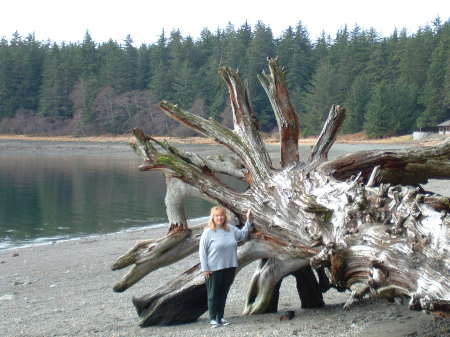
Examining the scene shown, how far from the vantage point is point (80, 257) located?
13781 mm

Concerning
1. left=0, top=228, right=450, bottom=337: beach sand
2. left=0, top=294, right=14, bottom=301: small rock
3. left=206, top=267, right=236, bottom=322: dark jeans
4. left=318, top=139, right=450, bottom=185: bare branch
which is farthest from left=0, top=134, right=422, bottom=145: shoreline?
left=206, top=267, right=236, bottom=322: dark jeans

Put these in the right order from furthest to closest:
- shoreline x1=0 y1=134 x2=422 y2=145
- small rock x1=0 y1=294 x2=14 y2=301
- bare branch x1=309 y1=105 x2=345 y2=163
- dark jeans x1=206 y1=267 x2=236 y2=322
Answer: shoreline x1=0 y1=134 x2=422 y2=145 → small rock x1=0 y1=294 x2=14 y2=301 → bare branch x1=309 y1=105 x2=345 y2=163 → dark jeans x1=206 y1=267 x2=236 y2=322

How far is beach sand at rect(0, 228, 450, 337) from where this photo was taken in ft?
17.4

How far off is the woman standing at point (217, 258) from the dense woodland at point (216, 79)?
57.9 metres

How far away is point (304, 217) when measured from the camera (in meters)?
5.65

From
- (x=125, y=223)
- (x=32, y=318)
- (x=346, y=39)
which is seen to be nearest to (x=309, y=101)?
(x=346, y=39)

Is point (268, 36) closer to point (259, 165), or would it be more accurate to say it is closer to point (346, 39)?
point (346, 39)

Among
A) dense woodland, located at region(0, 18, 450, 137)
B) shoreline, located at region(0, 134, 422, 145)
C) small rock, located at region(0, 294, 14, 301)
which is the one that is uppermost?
dense woodland, located at region(0, 18, 450, 137)

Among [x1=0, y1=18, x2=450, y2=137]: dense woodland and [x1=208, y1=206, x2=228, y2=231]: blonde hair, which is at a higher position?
[x1=0, y1=18, x2=450, y2=137]: dense woodland

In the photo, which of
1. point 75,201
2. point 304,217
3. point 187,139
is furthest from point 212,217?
point 187,139

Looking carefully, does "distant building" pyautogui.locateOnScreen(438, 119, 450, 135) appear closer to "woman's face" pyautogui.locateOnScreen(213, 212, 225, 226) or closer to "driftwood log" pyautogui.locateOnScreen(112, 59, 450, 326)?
"driftwood log" pyautogui.locateOnScreen(112, 59, 450, 326)

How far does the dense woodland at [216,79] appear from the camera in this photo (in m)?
66.0

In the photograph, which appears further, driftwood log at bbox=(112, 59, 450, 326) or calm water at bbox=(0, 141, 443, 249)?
calm water at bbox=(0, 141, 443, 249)

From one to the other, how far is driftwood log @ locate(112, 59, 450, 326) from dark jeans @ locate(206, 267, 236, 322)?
12.8 inches
